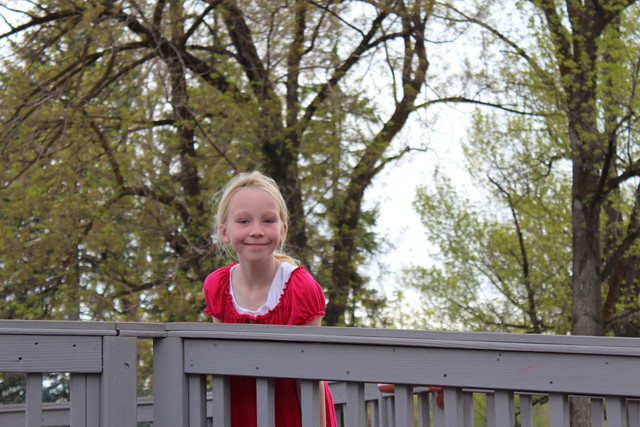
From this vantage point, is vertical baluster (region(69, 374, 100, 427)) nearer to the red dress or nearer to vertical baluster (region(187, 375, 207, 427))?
vertical baluster (region(187, 375, 207, 427))

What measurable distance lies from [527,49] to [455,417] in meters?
12.0

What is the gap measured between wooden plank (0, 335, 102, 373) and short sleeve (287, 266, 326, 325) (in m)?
0.78

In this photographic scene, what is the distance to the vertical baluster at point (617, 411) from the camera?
235 cm

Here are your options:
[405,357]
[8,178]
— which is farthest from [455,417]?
[8,178]

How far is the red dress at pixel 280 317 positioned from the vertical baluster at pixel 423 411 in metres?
0.33

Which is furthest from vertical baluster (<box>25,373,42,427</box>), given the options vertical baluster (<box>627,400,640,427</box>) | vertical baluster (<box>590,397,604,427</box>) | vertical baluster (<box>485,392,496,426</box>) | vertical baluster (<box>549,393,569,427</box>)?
vertical baluster (<box>627,400,640,427</box>)

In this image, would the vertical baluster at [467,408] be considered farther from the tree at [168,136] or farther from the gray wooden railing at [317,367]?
the tree at [168,136]

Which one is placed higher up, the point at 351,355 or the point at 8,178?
the point at 8,178

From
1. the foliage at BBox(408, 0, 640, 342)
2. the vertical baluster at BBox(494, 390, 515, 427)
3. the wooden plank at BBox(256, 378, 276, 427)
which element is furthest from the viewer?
the foliage at BBox(408, 0, 640, 342)

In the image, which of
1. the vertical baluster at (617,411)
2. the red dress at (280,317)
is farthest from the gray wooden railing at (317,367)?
the red dress at (280,317)

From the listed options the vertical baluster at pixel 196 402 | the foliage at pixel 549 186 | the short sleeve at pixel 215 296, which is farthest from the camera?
the foliage at pixel 549 186

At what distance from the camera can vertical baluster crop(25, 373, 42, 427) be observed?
8.35 feet

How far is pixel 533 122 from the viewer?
1653cm

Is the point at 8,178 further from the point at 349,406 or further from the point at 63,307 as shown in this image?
the point at 349,406
